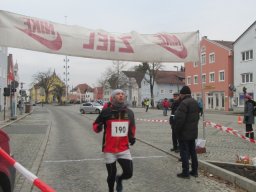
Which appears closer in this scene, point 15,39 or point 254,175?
point 15,39

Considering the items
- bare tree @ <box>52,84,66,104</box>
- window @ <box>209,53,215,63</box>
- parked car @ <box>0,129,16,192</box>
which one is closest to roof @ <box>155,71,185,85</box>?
window @ <box>209,53,215,63</box>

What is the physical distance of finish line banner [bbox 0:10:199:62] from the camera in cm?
655

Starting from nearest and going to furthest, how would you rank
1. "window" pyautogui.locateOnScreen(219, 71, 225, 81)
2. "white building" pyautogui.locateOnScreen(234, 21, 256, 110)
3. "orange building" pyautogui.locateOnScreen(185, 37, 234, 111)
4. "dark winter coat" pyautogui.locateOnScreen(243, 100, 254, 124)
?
"dark winter coat" pyautogui.locateOnScreen(243, 100, 254, 124) < "white building" pyautogui.locateOnScreen(234, 21, 256, 110) < "orange building" pyautogui.locateOnScreen(185, 37, 234, 111) < "window" pyautogui.locateOnScreen(219, 71, 225, 81)

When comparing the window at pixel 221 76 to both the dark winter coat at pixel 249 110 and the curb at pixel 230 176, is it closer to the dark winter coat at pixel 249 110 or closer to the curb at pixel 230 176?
the dark winter coat at pixel 249 110

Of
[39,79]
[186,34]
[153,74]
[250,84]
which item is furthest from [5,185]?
[39,79]

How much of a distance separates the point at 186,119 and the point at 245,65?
4357 cm

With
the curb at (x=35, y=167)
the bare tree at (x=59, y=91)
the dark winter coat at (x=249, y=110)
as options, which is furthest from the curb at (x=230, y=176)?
the bare tree at (x=59, y=91)

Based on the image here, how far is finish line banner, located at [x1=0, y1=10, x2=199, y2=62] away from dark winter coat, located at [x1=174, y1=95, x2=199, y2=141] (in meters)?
1.17

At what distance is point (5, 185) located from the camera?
4.44 metres

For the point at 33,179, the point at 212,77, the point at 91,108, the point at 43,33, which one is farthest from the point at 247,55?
the point at 33,179

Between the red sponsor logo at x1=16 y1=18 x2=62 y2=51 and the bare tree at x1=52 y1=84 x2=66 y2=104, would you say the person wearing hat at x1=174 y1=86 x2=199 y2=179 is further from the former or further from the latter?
the bare tree at x1=52 y1=84 x2=66 y2=104

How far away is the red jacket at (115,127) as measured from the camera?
570 centimetres

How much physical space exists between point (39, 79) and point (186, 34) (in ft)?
343

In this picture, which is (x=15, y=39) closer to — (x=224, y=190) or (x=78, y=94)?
(x=224, y=190)
